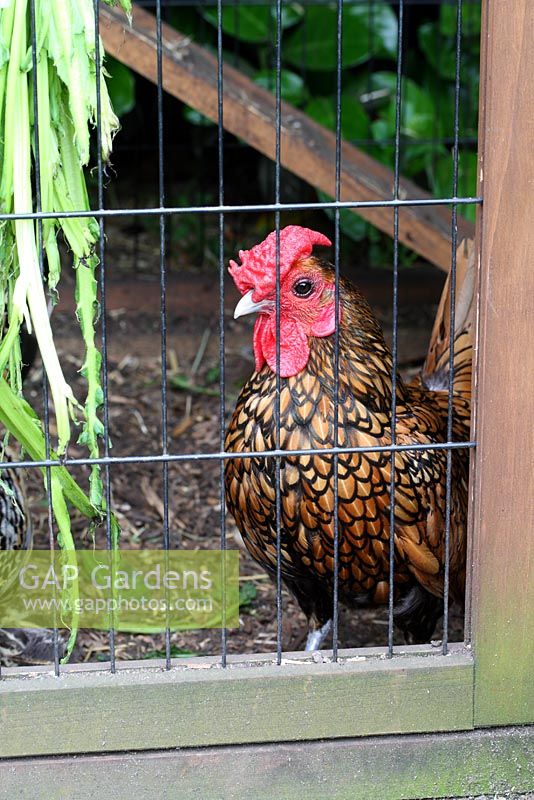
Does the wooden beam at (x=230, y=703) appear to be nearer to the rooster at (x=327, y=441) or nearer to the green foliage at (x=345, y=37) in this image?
the rooster at (x=327, y=441)

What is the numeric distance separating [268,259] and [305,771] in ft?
4.29

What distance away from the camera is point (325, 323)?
2.79 meters

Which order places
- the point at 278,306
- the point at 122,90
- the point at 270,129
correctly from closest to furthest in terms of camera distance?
the point at 278,306 → the point at 270,129 → the point at 122,90

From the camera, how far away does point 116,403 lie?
17.1 feet

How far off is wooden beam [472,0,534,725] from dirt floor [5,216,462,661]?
Result: 0.88 metres

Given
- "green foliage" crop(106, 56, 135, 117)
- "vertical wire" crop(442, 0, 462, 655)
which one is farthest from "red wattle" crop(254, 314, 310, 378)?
"green foliage" crop(106, 56, 135, 117)

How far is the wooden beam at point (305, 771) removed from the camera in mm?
2586

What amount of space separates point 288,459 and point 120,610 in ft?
4.10

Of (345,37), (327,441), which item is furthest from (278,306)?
(345,37)

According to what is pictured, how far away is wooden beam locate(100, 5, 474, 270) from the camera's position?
4117 millimetres

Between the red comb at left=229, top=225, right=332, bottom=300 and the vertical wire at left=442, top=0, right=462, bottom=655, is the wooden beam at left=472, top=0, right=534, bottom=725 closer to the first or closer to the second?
the vertical wire at left=442, top=0, right=462, bottom=655

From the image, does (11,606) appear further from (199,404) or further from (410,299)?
(410,299)

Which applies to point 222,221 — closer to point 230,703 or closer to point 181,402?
point 230,703

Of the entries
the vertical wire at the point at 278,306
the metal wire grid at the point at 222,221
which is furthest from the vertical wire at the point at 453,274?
the vertical wire at the point at 278,306
